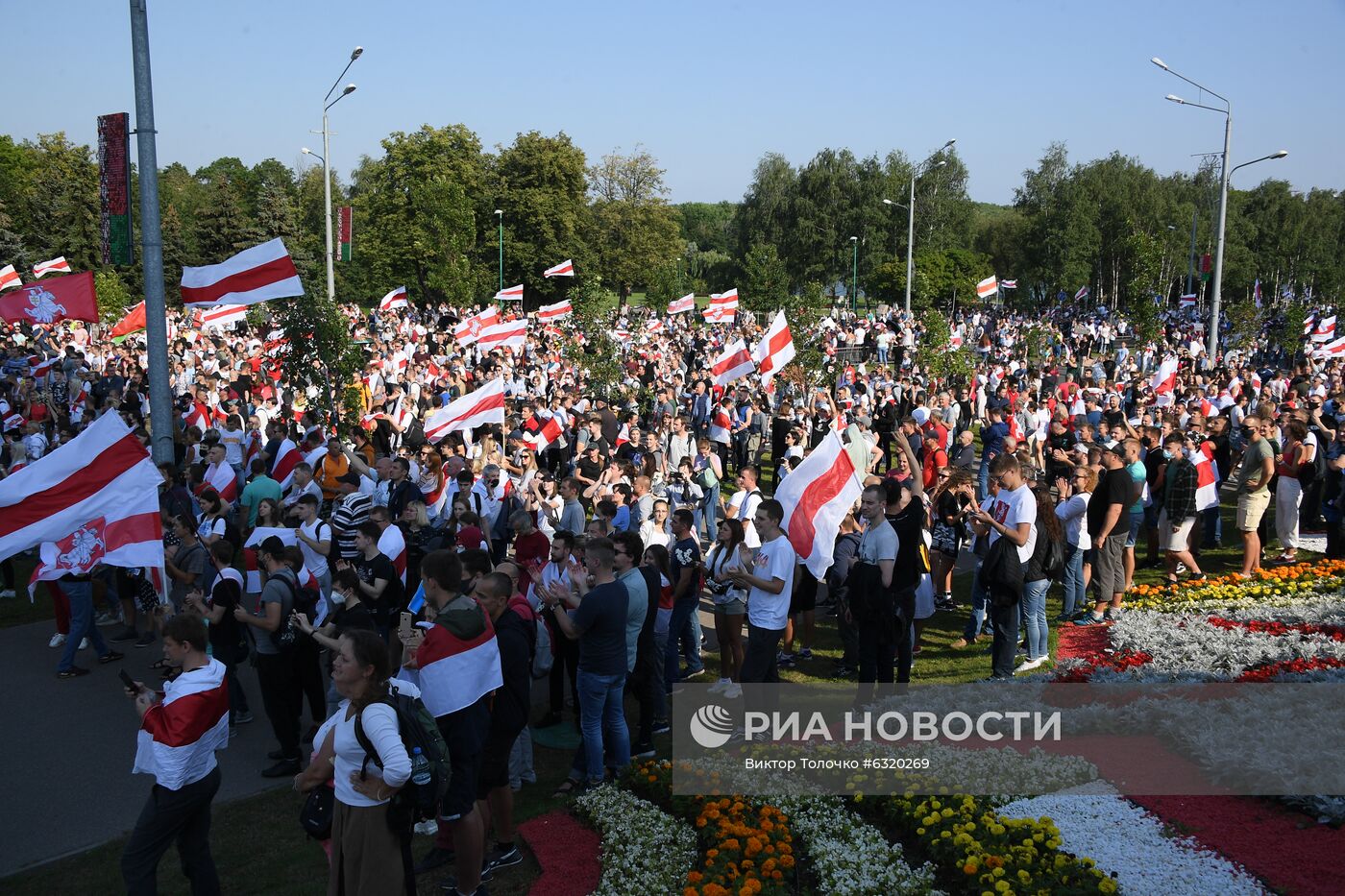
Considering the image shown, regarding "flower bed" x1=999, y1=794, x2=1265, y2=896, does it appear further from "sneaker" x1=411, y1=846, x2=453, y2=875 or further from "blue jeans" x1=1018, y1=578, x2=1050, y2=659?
"sneaker" x1=411, y1=846, x2=453, y2=875

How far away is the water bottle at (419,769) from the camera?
4.77 metres

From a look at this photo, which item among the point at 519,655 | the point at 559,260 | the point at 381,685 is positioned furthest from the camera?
the point at 559,260

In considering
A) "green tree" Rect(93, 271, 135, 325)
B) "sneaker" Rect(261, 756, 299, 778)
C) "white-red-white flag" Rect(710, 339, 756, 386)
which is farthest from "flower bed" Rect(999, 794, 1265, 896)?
"green tree" Rect(93, 271, 135, 325)

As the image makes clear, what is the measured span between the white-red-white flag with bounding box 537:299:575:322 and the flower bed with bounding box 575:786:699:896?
70.9ft

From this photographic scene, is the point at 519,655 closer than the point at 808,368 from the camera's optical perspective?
Yes

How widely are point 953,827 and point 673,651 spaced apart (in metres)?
3.27

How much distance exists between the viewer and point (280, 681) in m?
7.70

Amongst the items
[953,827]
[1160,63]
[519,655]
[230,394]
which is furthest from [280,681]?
[1160,63]

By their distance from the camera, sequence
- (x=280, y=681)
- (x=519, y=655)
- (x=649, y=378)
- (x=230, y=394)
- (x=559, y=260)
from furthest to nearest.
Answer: (x=559, y=260), (x=649, y=378), (x=230, y=394), (x=280, y=681), (x=519, y=655)

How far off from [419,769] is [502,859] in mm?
1823

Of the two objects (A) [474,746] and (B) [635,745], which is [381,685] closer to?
(A) [474,746]

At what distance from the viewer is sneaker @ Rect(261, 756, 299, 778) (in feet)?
25.1

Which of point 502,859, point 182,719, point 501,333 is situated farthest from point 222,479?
point 501,333

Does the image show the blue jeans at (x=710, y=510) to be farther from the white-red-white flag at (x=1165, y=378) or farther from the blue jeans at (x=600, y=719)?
the white-red-white flag at (x=1165, y=378)
